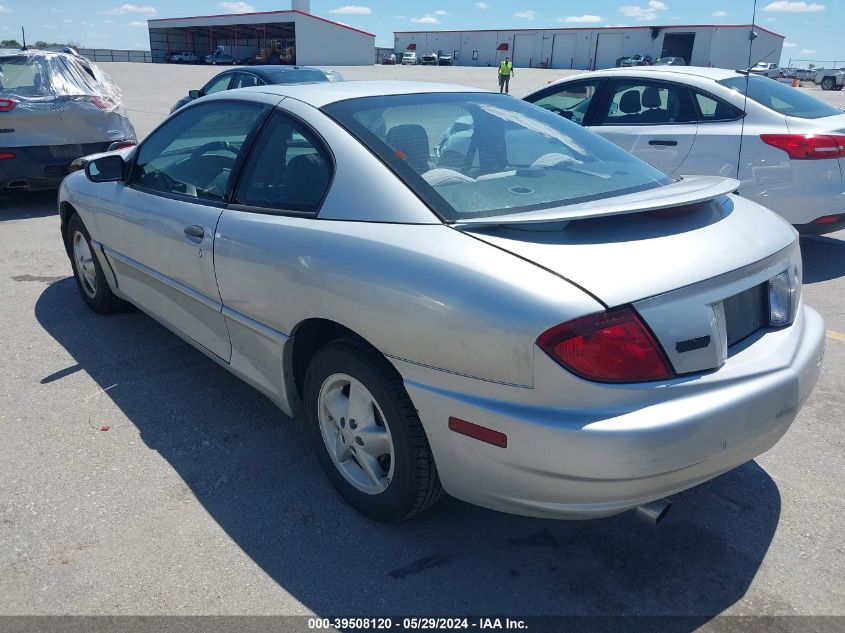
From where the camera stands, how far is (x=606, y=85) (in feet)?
21.1

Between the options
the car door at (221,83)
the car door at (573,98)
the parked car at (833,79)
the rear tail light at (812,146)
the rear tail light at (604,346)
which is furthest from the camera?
the parked car at (833,79)

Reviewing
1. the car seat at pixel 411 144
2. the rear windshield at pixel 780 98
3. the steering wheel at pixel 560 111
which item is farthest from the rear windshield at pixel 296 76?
the car seat at pixel 411 144

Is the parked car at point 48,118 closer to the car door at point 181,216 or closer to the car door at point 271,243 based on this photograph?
the car door at point 181,216

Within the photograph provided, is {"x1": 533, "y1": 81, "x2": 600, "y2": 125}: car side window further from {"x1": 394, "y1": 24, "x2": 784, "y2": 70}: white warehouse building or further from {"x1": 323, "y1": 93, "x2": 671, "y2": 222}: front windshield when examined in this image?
{"x1": 394, "y1": 24, "x2": 784, "y2": 70}: white warehouse building

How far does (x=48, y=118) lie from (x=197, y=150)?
5.12 meters

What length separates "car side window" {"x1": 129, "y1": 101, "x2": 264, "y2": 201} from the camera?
3.22 meters

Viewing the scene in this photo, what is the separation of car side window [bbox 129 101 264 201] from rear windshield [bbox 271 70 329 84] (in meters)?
6.68

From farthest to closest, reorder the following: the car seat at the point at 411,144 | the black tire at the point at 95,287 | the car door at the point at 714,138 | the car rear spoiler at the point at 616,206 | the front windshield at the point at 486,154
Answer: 1. the car door at the point at 714,138
2. the black tire at the point at 95,287
3. the car seat at the point at 411,144
4. the front windshield at the point at 486,154
5. the car rear spoiler at the point at 616,206

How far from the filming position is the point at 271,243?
2.69 m

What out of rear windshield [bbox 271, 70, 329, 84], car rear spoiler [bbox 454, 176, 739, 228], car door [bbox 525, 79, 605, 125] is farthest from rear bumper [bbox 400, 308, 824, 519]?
rear windshield [bbox 271, 70, 329, 84]

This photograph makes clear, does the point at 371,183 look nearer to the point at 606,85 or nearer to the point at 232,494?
the point at 232,494

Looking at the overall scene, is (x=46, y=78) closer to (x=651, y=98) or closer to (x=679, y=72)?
(x=651, y=98)

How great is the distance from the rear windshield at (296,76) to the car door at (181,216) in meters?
6.69

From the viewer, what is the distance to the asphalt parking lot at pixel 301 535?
2.27 meters
